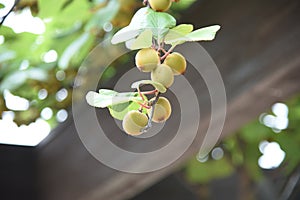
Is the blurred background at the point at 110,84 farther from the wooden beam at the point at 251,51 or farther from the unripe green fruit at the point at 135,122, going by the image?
the unripe green fruit at the point at 135,122

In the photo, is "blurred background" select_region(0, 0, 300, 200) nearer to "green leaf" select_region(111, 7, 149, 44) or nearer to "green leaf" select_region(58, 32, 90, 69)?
"green leaf" select_region(58, 32, 90, 69)

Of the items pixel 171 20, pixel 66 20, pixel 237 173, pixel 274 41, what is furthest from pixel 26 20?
pixel 237 173

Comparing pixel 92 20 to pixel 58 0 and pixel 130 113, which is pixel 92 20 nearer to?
pixel 58 0

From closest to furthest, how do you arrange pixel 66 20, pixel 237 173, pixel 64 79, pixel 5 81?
pixel 66 20 < pixel 5 81 < pixel 64 79 < pixel 237 173

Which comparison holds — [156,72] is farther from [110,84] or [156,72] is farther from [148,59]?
[110,84]

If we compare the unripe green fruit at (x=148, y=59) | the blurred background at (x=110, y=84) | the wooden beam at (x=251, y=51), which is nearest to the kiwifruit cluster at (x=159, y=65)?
the unripe green fruit at (x=148, y=59)
